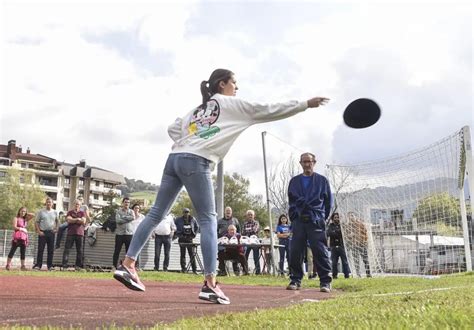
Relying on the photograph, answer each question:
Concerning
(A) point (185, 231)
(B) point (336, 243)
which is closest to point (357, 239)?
(B) point (336, 243)

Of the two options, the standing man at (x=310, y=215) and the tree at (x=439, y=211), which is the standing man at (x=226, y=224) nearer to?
the tree at (x=439, y=211)

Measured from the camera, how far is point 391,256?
13859mm

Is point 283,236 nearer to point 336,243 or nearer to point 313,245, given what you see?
point 336,243

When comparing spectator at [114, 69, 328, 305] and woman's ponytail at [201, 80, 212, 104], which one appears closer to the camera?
spectator at [114, 69, 328, 305]

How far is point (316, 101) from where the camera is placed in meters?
4.78

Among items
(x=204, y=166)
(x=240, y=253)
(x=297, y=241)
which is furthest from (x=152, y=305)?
(x=240, y=253)

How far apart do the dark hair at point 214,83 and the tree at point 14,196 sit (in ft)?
192

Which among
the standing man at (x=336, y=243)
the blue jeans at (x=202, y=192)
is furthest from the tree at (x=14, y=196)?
the blue jeans at (x=202, y=192)

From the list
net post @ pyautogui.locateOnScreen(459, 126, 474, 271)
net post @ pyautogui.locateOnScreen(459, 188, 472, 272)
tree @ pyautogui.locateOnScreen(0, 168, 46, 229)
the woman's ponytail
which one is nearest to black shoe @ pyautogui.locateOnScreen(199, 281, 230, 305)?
the woman's ponytail

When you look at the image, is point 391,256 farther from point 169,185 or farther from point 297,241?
point 169,185

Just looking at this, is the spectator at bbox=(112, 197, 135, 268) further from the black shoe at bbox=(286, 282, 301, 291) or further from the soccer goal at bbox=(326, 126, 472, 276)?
the black shoe at bbox=(286, 282, 301, 291)

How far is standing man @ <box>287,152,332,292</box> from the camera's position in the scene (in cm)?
704

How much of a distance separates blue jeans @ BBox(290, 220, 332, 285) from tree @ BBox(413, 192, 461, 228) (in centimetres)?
680

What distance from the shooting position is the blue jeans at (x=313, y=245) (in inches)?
277
